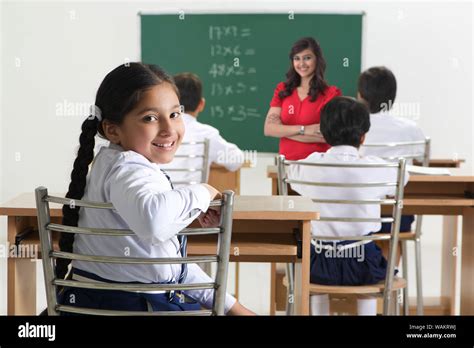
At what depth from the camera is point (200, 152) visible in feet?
12.4

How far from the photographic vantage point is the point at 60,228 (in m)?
1.39

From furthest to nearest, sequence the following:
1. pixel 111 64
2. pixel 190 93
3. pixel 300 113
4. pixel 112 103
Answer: pixel 111 64
pixel 300 113
pixel 190 93
pixel 112 103

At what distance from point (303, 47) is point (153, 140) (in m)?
2.88

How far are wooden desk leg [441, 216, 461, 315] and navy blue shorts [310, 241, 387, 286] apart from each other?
1163 mm

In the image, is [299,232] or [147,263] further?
[299,232]

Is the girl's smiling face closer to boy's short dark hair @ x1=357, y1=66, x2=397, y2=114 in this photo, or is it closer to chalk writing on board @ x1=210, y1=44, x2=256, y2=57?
boy's short dark hair @ x1=357, y1=66, x2=397, y2=114

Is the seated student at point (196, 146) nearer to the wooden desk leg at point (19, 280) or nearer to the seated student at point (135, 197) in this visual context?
the wooden desk leg at point (19, 280)

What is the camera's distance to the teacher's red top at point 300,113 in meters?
4.09

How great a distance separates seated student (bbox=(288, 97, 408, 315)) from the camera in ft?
8.41

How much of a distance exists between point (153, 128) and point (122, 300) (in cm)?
32

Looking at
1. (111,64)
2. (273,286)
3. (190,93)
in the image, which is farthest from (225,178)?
(111,64)

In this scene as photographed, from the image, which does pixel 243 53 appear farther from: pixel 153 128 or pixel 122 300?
pixel 122 300
